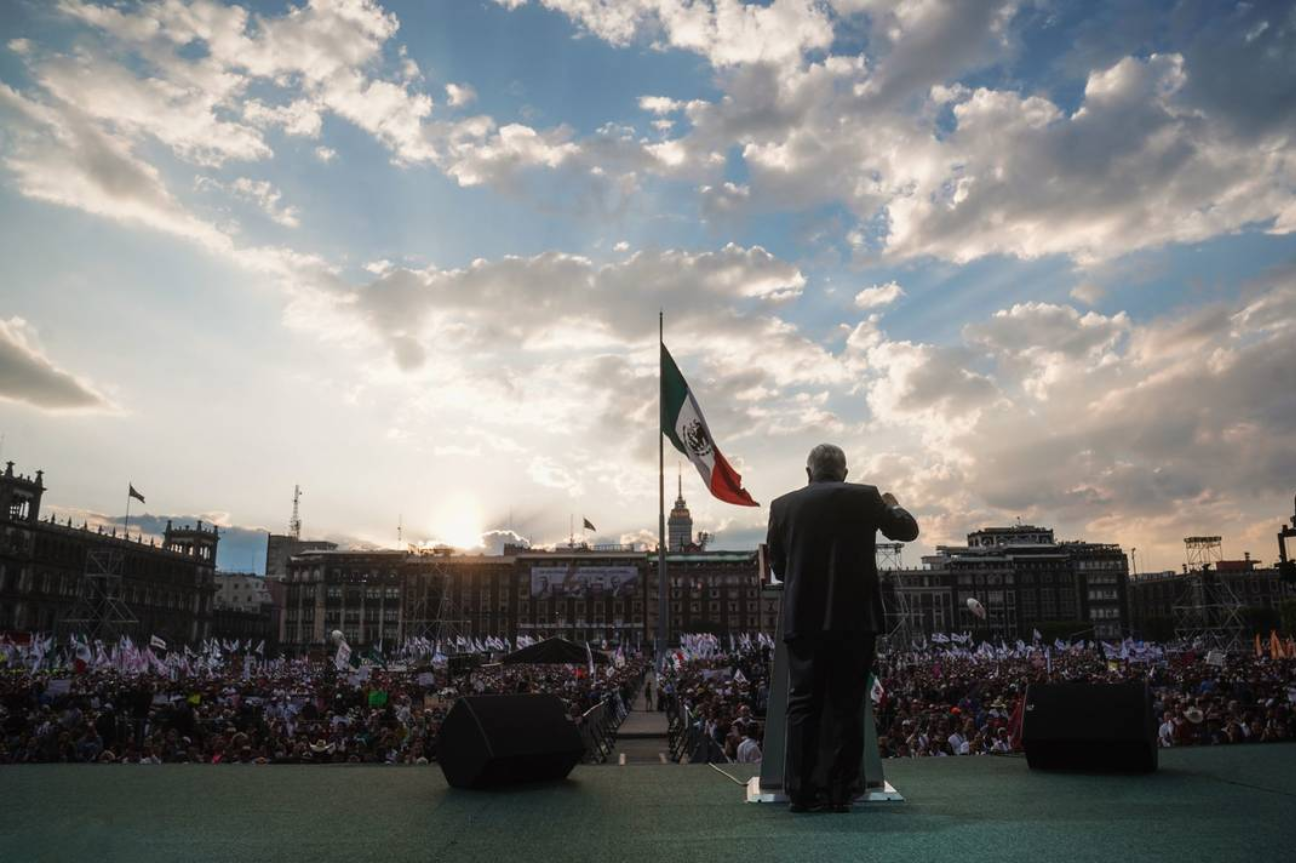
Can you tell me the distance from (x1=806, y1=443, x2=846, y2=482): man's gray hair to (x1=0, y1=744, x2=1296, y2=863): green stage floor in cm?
181

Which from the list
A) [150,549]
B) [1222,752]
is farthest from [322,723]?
[150,549]

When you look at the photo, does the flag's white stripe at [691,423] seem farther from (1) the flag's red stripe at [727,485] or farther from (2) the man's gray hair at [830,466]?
(2) the man's gray hair at [830,466]

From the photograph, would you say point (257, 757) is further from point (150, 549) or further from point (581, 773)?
point (150, 549)

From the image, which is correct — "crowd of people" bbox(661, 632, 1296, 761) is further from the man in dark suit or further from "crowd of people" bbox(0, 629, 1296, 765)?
the man in dark suit

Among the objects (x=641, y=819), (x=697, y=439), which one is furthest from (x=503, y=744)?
(x=697, y=439)

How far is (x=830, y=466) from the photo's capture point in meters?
5.30

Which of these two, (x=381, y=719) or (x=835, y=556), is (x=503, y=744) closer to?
(x=835, y=556)

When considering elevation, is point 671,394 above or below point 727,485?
above

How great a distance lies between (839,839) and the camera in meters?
3.80

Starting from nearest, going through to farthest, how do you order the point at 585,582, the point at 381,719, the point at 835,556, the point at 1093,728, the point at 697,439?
the point at 835,556
the point at 1093,728
the point at 697,439
the point at 381,719
the point at 585,582

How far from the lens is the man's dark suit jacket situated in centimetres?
483

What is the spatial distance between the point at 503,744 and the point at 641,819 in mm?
1371

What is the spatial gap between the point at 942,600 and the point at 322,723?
114867mm

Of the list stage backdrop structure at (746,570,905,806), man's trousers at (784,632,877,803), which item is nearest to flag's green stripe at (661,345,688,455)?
stage backdrop structure at (746,570,905,806)
